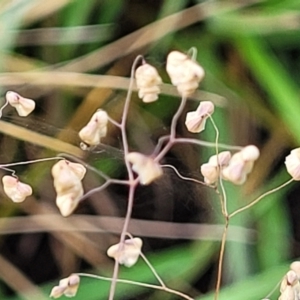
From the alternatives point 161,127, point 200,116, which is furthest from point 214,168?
point 161,127

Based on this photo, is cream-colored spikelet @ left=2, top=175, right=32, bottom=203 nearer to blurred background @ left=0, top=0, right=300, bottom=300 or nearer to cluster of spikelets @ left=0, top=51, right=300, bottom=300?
cluster of spikelets @ left=0, top=51, right=300, bottom=300

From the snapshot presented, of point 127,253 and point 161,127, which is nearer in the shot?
point 127,253

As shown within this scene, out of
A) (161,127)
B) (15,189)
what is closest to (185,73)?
(15,189)

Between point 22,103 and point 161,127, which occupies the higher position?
point 161,127

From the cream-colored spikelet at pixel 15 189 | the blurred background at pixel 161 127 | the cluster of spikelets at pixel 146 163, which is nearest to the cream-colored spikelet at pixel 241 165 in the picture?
the cluster of spikelets at pixel 146 163

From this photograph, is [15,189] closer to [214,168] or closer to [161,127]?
[214,168]

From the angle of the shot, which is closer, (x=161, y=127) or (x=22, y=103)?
(x=22, y=103)

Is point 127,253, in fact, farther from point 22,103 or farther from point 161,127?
point 161,127
